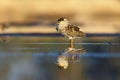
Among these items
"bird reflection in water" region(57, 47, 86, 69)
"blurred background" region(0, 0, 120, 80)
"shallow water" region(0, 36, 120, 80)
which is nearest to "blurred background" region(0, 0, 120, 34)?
"blurred background" region(0, 0, 120, 80)

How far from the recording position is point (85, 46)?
6469mm

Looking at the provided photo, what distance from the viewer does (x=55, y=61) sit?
5238 mm

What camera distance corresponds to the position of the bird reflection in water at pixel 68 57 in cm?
498

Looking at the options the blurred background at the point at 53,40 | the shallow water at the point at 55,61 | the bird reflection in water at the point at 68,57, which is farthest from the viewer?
the bird reflection in water at the point at 68,57

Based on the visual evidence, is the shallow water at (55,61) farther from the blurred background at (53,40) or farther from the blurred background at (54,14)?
the blurred background at (54,14)

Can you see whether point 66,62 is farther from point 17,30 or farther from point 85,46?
point 17,30

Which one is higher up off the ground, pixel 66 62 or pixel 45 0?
pixel 45 0

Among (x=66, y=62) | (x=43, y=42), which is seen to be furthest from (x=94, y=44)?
(x=66, y=62)

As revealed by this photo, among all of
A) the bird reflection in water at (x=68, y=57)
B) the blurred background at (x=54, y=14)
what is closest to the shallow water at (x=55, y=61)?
the bird reflection in water at (x=68, y=57)

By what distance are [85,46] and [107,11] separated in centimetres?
218

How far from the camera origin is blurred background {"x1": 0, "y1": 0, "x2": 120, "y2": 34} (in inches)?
331

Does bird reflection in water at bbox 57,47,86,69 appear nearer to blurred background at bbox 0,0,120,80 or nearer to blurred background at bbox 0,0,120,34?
blurred background at bbox 0,0,120,80

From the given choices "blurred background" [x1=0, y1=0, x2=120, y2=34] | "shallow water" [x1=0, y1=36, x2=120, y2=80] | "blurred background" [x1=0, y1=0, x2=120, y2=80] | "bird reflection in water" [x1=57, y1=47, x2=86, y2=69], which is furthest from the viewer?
"blurred background" [x1=0, y1=0, x2=120, y2=34]

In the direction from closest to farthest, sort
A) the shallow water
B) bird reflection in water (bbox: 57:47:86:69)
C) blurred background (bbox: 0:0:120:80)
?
the shallow water, blurred background (bbox: 0:0:120:80), bird reflection in water (bbox: 57:47:86:69)
